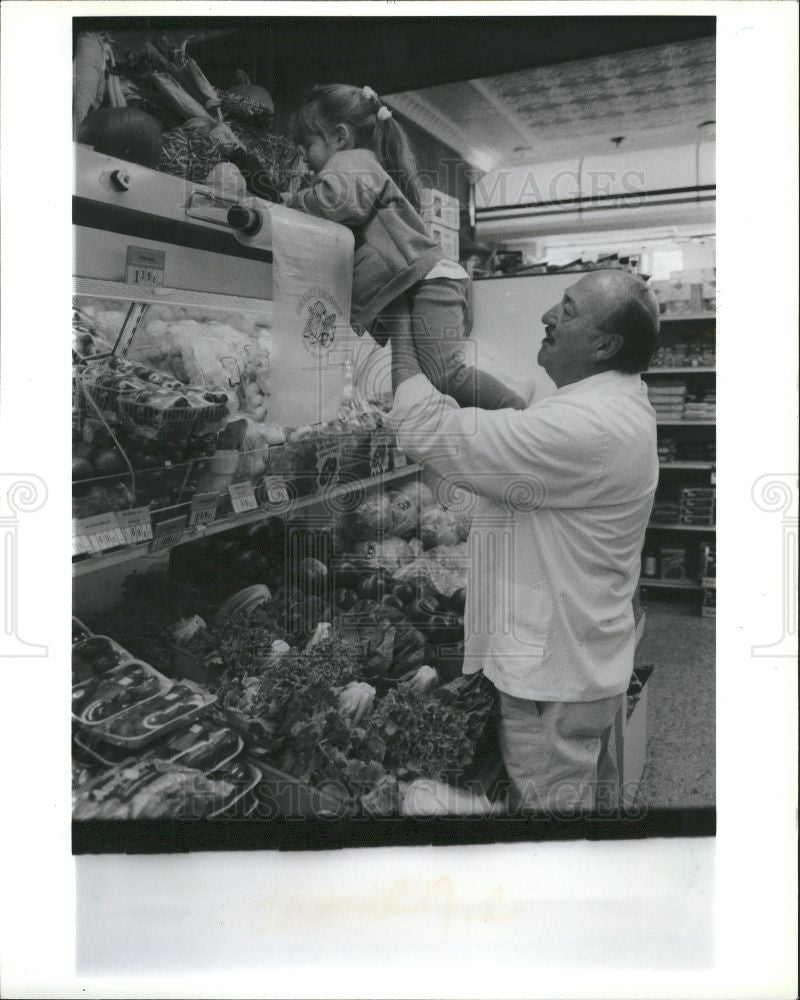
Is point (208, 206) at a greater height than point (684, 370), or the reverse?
point (208, 206)

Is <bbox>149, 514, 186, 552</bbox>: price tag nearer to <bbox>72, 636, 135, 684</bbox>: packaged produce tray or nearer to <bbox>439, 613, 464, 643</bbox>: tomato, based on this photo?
<bbox>72, 636, 135, 684</bbox>: packaged produce tray

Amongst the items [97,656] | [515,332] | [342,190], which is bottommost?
[97,656]

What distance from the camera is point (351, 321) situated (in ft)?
9.41

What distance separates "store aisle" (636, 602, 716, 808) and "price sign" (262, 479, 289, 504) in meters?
1.09

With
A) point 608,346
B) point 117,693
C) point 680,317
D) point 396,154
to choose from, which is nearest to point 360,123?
point 396,154

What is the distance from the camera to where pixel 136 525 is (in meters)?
2.79

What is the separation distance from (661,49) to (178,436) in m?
1.72

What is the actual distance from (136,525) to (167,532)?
0.28ft

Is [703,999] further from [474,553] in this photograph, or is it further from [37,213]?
[37,213]

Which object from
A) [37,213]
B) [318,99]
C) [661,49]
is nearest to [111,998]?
[37,213]

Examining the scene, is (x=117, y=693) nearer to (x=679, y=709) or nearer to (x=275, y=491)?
(x=275, y=491)

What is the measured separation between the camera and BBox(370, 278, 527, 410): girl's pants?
2850mm

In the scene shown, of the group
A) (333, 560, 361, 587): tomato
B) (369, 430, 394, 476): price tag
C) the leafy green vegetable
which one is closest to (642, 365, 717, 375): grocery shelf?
(369, 430, 394, 476): price tag

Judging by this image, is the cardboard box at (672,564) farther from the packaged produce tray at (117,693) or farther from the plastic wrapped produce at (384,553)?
the packaged produce tray at (117,693)
